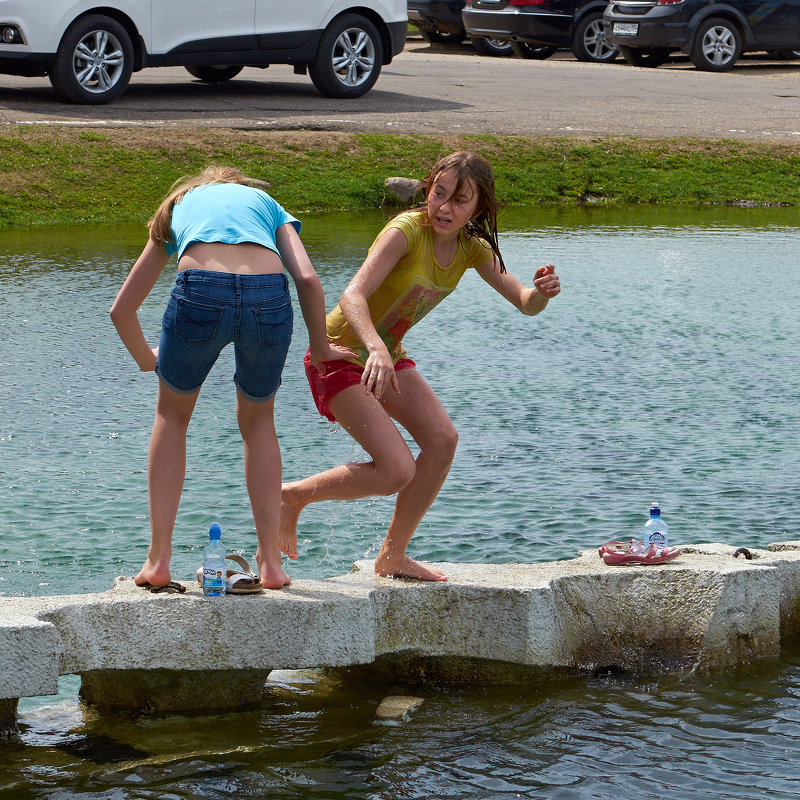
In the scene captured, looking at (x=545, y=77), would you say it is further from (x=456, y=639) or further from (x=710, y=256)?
(x=456, y=639)

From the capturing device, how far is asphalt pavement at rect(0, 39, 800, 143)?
656 inches

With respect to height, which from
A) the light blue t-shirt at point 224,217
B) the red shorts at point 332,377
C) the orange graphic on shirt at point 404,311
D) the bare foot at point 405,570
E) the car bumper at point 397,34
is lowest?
the bare foot at point 405,570

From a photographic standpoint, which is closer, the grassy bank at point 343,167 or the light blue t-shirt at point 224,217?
the light blue t-shirt at point 224,217

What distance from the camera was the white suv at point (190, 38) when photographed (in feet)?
48.9

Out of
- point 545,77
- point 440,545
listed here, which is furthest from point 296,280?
point 545,77

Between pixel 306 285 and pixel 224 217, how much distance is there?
0.32 meters

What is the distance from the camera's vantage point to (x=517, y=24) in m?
25.4

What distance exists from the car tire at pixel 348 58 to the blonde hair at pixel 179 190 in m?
13.6

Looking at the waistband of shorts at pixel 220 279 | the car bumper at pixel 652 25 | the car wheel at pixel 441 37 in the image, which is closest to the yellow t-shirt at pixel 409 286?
the waistband of shorts at pixel 220 279

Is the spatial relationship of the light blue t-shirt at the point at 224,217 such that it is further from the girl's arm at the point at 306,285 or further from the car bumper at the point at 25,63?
the car bumper at the point at 25,63

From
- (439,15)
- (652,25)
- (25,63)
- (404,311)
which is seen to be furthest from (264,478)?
(439,15)

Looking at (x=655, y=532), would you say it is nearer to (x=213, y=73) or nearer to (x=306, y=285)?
(x=306, y=285)

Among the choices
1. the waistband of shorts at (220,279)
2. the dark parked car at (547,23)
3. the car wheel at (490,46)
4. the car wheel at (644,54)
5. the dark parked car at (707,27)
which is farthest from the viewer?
the car wheel at (490,46)

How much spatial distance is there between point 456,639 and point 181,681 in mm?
904
